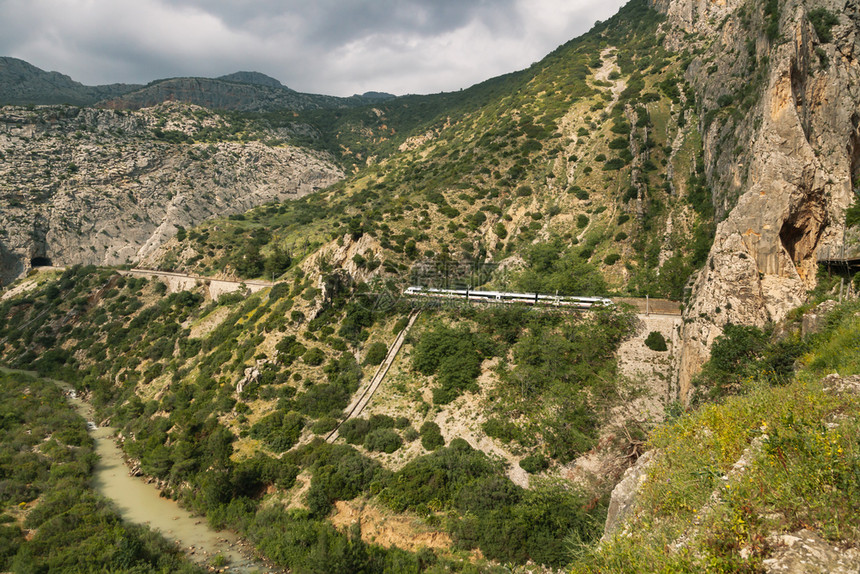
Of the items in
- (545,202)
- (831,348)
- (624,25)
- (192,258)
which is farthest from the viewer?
(624,25)

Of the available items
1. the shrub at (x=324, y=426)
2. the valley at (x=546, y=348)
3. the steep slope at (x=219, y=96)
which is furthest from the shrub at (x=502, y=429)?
the steep slope at (x=219, y=96)

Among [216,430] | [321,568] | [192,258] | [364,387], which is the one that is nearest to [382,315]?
[364,387]

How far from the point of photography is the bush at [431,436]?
25.9 metres

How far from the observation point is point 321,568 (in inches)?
724

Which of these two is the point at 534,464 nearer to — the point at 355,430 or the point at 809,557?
the point at 355,430

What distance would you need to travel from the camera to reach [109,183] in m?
86.6

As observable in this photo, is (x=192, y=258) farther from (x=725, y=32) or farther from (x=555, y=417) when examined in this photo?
(x=725, y=32)

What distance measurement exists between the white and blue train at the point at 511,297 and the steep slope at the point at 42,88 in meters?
165

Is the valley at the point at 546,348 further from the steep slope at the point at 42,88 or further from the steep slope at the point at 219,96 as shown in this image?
the steep slope at the point at 219,96

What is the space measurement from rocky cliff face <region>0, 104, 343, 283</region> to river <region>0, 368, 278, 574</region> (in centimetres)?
6357

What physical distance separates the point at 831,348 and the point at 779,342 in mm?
5428

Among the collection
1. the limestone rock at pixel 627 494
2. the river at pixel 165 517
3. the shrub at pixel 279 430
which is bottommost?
the river at pixel 165 517

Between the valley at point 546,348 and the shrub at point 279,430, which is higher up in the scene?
the valley at point 546,348

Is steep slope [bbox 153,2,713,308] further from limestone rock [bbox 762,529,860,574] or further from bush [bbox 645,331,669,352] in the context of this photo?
limestone rock [bbox 762,529,860,574]
